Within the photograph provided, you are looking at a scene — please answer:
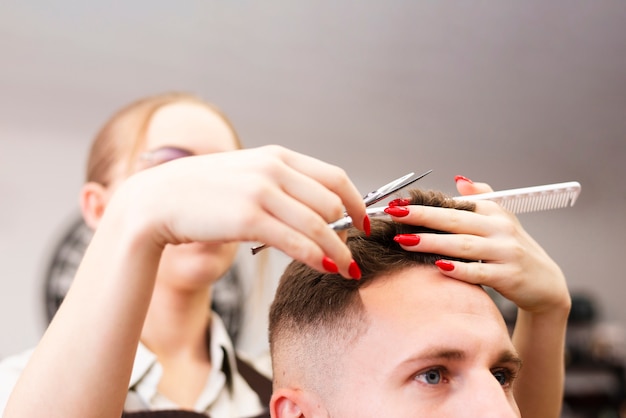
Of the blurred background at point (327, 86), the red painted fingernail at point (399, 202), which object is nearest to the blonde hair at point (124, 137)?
the red painted fingernail at point (399, 202)

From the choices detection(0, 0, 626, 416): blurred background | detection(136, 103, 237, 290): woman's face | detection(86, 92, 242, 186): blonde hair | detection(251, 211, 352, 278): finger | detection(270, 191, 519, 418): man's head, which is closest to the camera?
detection(251, 211, 352, 278): finger

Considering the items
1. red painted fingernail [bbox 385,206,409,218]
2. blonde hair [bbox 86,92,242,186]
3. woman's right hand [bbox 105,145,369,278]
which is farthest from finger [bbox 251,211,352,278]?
blonde hair [bbox 86,92,242,186]

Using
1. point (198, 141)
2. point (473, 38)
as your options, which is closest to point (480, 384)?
point (198, 141)

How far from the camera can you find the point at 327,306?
1086mm

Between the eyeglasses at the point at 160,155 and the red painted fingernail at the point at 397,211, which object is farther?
the eyeglasses at the point at 160,155

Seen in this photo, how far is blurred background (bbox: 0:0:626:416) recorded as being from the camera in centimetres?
333

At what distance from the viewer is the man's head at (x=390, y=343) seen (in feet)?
3.20

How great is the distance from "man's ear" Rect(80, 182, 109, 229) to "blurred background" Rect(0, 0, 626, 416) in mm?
1726

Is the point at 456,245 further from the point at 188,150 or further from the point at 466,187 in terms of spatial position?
the point at 188,150

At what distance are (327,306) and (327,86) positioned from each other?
3133 mm

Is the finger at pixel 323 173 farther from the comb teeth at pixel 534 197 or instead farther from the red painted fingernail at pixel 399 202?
the comb teeth at pixel 534 197

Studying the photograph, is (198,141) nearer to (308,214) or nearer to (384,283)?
(384,283)

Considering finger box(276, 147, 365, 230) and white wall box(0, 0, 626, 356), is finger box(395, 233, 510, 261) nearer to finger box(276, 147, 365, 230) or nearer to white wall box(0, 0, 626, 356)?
finger box(276, 147, 365, 230)

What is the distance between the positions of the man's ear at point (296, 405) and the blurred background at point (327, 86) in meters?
2.52
